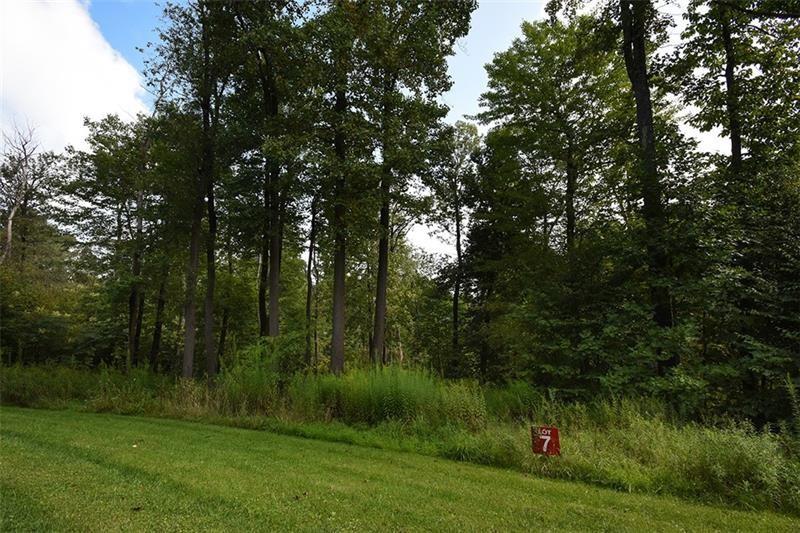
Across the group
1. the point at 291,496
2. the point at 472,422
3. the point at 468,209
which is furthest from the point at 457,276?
the point at 291,496

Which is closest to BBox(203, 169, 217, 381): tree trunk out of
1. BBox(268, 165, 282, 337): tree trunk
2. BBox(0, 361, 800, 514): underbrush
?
BBox(0, 361, 800, 514): underbrush

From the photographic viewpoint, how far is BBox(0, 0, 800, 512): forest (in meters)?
7.70

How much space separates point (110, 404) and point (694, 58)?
1668 centimetres

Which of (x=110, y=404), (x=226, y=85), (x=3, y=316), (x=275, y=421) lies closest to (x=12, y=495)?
(x=275, y=421)

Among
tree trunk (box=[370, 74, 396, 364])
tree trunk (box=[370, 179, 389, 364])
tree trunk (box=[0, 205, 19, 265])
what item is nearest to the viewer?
tree trunk (box=[370, 74, 396, 364])

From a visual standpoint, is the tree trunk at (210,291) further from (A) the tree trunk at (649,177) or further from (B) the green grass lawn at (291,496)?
(A) the tree trunk at (649,177)

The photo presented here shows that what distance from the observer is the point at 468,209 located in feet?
70.0

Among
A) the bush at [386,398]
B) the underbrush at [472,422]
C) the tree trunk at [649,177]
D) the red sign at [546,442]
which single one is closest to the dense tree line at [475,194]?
the tree trunk at [649,177]

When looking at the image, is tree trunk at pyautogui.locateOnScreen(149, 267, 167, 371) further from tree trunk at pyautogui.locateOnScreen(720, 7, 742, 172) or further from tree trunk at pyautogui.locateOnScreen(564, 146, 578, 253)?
tree trunk at pyautogui.locateOnScreen(720, 7, 742, 172)

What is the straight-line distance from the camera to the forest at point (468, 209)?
25.2 ft

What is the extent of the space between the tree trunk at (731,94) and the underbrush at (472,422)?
6.27m

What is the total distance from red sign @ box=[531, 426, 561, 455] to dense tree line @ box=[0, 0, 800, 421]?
128 inches

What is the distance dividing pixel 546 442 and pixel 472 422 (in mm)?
2242

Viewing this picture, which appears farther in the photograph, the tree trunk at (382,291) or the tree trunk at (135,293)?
the tree trunk at (135,293)
